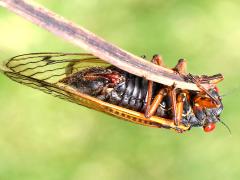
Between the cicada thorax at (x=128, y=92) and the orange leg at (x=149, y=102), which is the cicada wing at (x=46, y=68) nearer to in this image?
the cicada thorax at (x=128, y=92)

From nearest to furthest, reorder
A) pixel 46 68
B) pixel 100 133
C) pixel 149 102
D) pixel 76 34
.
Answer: pixel 76 34 → pixel 46 68 → pixel 149 102 → pixel 100 133

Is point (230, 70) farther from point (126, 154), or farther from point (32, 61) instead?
point (32, 61)

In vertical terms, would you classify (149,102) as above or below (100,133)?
above

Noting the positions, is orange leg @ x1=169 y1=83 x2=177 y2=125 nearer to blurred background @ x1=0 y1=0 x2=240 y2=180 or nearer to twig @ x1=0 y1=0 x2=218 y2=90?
twig @ x1=0 y1=0 x2=218 y2=90

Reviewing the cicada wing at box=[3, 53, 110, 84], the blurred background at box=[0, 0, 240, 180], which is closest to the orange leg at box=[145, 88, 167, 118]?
the cicada wing at box=[3, 53, 110, 84]

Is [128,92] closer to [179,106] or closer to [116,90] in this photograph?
[116,90]

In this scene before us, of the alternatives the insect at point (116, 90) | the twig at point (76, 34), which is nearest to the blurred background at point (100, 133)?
the insect at point (116, 90)

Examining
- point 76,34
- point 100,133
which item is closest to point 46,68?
point 76,34
